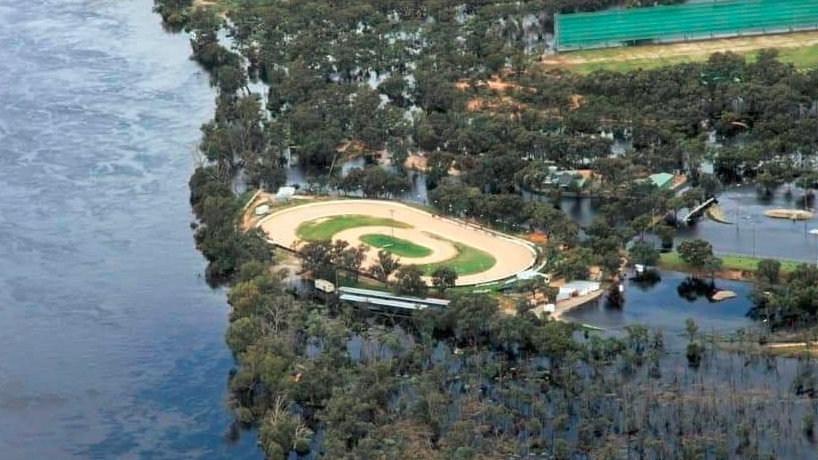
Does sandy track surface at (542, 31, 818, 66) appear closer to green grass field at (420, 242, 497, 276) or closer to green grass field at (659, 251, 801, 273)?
green grass field at (420, 242, 497, 276)

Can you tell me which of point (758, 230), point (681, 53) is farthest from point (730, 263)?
point (681, 53)

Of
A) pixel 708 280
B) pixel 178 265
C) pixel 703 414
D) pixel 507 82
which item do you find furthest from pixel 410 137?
pixel 703 414

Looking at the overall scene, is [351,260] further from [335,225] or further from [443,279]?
[335,225]

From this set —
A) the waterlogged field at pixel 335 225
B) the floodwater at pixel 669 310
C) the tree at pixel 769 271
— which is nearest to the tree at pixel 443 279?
the floodwater at pixel 669 310

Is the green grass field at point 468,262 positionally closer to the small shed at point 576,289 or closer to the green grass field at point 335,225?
the small shed at point 576,289

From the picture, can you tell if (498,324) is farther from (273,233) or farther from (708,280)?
(273,233)

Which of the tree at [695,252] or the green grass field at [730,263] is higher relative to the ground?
the tree at [695,252]
